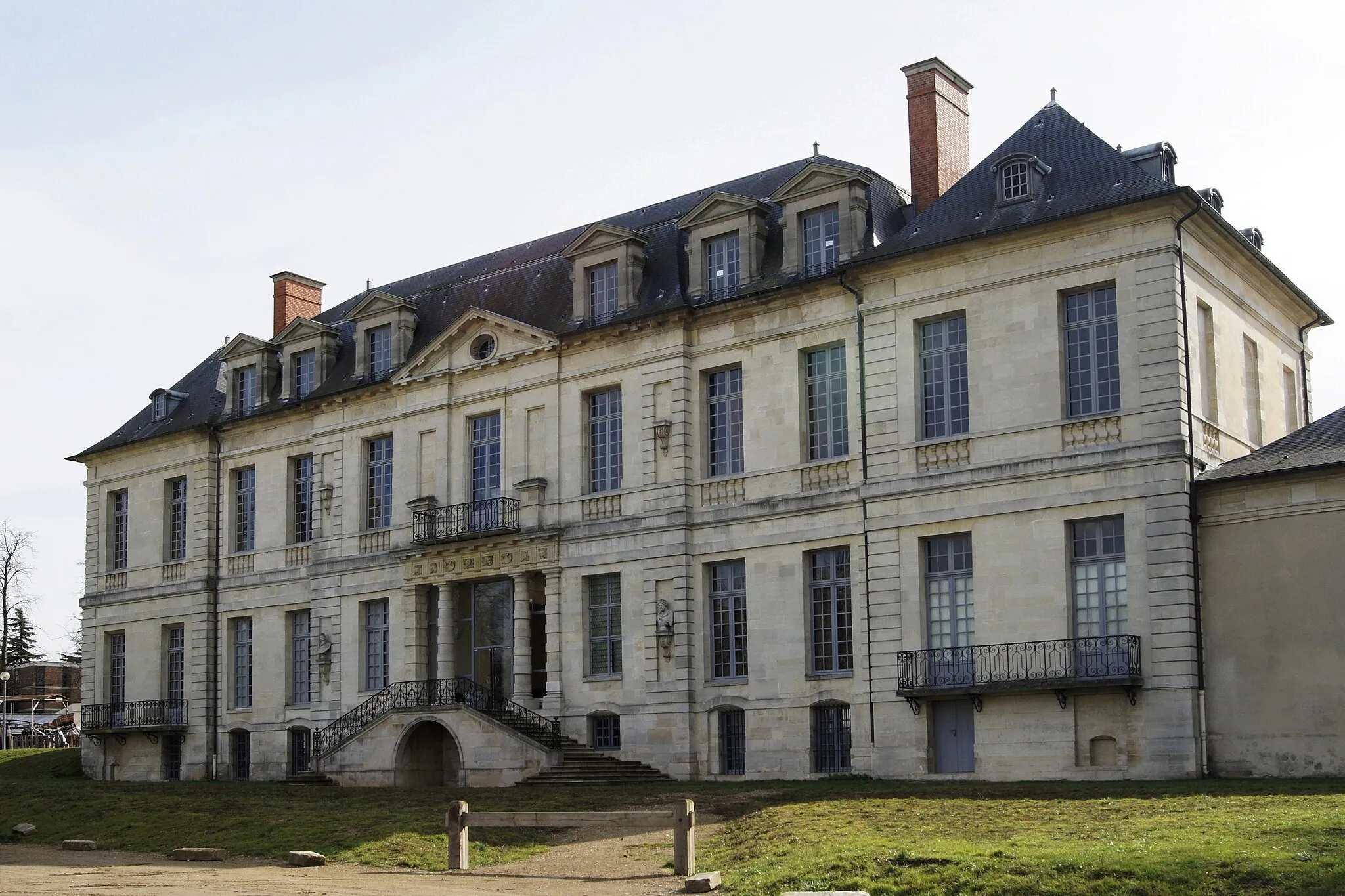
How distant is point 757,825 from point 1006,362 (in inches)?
395

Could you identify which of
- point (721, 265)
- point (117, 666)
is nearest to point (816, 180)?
point (721, 265)

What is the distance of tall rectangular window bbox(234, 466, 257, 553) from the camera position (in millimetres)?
40531

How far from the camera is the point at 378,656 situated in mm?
36781

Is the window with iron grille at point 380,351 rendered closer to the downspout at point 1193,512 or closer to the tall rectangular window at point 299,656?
the tall rectangular window at point 299,656

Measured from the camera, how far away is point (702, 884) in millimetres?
16047

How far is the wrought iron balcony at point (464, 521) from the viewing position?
33.8 metres

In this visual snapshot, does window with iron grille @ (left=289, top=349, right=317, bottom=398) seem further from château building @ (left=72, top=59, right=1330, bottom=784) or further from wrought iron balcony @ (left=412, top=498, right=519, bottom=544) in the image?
wrought iron balcony @ (left=412, top=498, right=519, bottom=544)

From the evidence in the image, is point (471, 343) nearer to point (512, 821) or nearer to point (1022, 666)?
point (1022, 666)

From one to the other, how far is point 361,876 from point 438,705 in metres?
14.2

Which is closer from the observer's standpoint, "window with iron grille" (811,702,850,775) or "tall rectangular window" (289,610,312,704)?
"window with iron grille" (811,702,850,775)

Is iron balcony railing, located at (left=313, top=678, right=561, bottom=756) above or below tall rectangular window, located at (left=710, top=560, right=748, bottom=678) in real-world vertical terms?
below

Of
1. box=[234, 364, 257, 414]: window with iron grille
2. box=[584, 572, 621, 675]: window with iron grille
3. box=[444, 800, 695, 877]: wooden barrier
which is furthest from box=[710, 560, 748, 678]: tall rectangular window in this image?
box=[234, 364, 257, 414]: window with iron grille

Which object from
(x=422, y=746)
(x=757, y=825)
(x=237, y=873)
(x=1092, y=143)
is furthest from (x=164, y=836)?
(x=1092, y=143)

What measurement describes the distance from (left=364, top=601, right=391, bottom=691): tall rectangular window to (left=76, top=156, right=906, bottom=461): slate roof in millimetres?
5000
